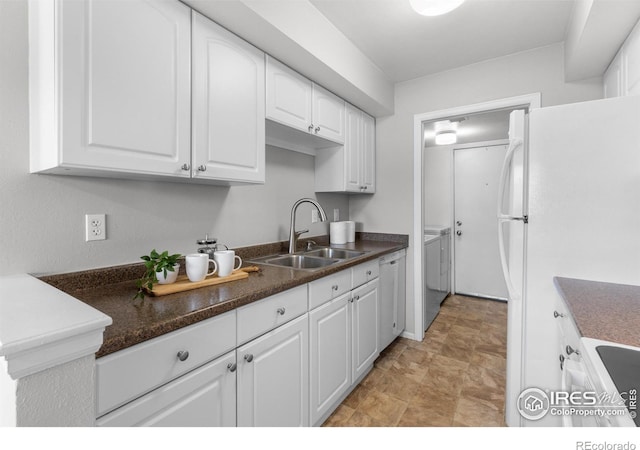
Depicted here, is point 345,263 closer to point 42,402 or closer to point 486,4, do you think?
point 42,402

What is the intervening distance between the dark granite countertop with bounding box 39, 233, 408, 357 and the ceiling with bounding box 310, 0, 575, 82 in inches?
59.9

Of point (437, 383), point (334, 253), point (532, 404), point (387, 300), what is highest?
point (334, 253)

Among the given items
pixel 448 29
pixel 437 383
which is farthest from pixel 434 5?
pixel 437 383

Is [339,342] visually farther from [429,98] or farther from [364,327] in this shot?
[429,98]

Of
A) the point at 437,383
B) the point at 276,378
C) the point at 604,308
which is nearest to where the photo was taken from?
the point at 604,308

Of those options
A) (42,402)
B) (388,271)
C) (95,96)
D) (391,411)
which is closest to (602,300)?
(391,411)

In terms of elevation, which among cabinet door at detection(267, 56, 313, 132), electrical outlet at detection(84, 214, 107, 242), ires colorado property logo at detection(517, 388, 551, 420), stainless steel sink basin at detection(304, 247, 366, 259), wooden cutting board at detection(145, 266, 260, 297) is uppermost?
cabinet door at detection(267, 56, 313, 132)

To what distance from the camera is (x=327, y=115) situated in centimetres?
215

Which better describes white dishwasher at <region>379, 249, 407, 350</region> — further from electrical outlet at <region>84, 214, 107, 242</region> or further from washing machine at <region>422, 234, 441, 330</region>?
electrical outlet at <region>84, 214, 107, 242</region>

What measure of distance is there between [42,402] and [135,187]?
1.02m

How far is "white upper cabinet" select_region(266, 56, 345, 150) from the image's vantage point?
1.69 metres

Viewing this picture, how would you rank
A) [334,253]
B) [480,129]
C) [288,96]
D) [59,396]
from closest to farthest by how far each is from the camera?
1. [59,396]
2. [288,96]
3. [334,253]
4. [480,129]

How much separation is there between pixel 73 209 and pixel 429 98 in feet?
8.53

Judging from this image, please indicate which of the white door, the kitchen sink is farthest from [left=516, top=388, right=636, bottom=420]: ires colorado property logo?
the white door
